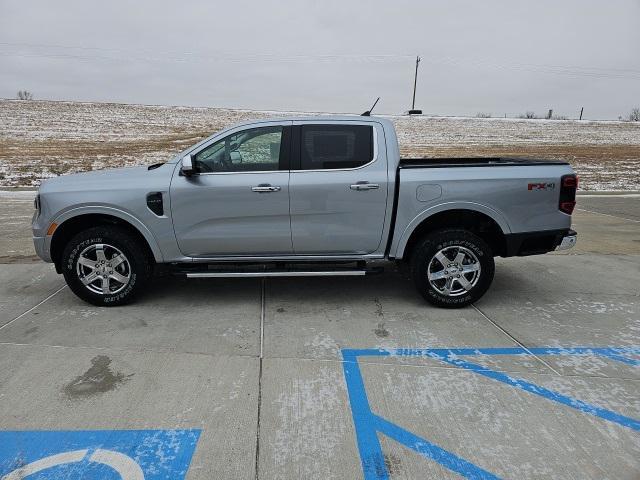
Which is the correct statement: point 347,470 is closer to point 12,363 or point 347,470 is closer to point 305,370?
point 305,370

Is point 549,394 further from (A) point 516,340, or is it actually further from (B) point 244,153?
(B) point 244,153

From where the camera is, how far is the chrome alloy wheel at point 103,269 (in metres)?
4.36

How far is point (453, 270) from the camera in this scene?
14.5 ft

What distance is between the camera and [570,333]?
156 inches

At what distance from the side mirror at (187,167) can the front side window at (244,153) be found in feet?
0.43

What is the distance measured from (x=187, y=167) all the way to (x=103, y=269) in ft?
4.26

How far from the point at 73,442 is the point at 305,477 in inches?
50.5

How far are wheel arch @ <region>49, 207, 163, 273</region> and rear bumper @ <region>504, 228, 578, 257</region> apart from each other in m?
3.37

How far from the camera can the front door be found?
4293mm

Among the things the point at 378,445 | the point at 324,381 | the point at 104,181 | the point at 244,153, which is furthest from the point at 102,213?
the point at 378,445

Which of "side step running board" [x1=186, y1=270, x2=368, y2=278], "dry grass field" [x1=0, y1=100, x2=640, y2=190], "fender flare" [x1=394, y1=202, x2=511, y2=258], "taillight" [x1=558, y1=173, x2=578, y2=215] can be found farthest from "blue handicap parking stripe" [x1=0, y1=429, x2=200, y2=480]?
"dry grass field" [x1=0, y1=100, x2=640, y2=190]

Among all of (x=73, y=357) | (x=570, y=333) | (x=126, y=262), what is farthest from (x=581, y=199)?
(x=73, y=357)

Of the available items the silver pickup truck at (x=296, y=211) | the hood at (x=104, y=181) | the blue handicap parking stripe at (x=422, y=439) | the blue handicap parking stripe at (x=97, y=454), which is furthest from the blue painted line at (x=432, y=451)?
the hood at (x=104, y=181)

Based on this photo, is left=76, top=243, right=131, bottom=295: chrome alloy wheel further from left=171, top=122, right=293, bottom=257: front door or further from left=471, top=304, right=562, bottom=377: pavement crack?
left=471, top=304, right=562, bottom=377: pavement crack
